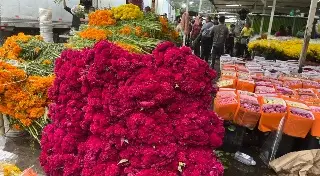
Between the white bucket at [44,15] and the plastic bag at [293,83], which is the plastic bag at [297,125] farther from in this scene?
the white bucket at [44,15]

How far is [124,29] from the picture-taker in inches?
229

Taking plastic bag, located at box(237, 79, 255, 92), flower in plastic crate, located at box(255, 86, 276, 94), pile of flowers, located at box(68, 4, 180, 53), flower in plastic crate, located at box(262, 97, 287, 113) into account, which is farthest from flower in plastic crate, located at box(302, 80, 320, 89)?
pile of flowers, located at box(68, 4, 180, 53)

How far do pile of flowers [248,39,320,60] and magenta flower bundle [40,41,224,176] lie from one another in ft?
28.0

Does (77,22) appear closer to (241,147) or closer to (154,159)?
(241,147)

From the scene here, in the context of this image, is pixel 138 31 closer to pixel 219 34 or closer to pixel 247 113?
pixel 247 113

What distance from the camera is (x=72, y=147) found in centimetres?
277

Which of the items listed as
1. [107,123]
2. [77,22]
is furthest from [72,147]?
[77,22]

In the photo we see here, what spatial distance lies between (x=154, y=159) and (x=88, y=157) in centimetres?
61

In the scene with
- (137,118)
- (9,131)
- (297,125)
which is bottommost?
(9,131)

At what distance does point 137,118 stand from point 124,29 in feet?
12.5

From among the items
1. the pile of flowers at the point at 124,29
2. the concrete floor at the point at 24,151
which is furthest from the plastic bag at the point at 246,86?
the concrete floor at the point at 24,151

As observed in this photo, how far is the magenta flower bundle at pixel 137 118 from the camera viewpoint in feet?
7.42

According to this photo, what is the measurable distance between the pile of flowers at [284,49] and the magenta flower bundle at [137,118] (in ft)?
28.0

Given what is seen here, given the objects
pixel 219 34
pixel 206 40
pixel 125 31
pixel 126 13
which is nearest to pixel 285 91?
pixel 125 31
